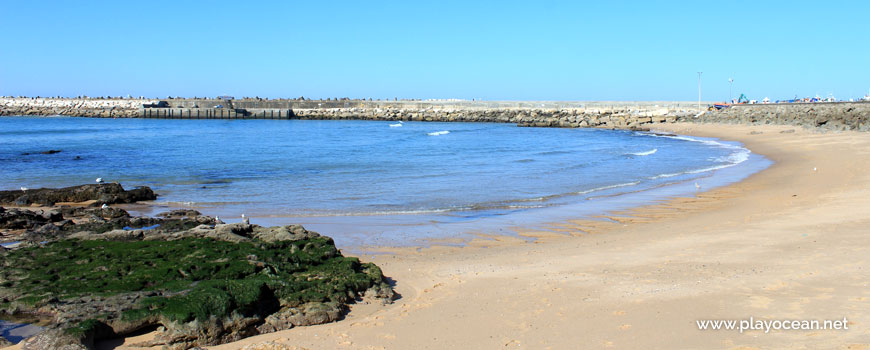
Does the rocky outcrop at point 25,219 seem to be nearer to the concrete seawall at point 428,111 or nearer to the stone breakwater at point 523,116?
the stone breakwater at point 523,116

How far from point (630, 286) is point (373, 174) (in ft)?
44.8

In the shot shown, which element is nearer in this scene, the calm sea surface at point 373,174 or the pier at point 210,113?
the calm sea surface at point 373,174

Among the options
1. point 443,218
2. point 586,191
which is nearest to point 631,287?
point 443,218

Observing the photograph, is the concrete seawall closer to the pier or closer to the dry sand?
the pier

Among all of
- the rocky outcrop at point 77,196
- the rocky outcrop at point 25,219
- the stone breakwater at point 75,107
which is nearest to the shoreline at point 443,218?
the rocky outcrop at point 77,196

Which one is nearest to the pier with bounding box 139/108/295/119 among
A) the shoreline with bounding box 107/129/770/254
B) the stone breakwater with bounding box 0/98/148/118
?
the stone breakwater with bounding box 0/98/148/118

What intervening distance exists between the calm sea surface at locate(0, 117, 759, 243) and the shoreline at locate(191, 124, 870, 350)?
285cm

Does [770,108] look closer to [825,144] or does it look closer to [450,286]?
[825,144]

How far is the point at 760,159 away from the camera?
22.3 m

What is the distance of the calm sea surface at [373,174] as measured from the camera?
12.4m

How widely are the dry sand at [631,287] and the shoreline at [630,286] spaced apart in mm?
14

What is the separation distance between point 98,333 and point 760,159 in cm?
2274

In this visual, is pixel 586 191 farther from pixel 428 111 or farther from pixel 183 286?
pixel 428 111

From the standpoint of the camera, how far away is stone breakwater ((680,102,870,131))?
106 feet
